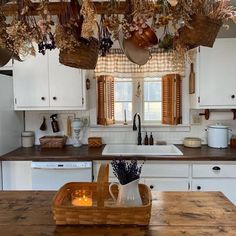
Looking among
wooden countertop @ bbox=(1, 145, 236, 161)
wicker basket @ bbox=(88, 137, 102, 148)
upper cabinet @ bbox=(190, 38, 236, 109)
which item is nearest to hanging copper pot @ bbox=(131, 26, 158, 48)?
wooden countertop @ bbox=(1, 145, 236, 161)

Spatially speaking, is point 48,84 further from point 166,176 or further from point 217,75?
point 217,75

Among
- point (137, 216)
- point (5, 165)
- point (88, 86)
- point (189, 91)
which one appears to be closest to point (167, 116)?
point (189, 91)

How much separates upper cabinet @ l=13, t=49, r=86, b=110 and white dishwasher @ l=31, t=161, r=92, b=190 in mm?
668

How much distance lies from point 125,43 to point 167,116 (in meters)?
1.93

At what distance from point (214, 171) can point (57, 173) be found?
155 cm

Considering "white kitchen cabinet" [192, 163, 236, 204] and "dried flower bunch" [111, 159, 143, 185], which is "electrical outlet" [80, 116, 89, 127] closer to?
"white kitchen cabinet" [192, 163, 236, 204]

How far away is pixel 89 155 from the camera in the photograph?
8.77 feet

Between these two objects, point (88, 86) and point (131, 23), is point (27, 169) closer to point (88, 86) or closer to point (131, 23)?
point (88, 86)

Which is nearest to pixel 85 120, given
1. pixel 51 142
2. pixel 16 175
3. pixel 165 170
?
pixel 51 142

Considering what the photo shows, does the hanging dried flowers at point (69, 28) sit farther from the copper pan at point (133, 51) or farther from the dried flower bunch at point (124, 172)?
the dried flower bunch at point (124, 172)

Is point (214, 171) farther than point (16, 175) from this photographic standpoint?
No

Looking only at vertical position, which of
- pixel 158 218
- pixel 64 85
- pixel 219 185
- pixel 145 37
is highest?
pixel 145 37

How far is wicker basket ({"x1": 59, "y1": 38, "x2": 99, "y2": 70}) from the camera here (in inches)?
52.6

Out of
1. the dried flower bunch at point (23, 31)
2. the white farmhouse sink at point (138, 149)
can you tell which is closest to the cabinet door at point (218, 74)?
the white farmhouse sink at point (138, 149)
